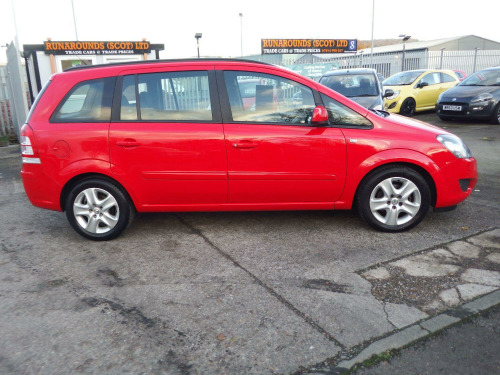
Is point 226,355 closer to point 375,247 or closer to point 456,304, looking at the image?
point 456,304

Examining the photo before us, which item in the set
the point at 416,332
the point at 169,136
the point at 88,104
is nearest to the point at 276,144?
the point at 169,136

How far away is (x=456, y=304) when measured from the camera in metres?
2.98

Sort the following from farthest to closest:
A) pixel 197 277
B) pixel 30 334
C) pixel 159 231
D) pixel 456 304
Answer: pixel 159 231 < pixel 197 277 < pixel 456 304 < pixel 30 334

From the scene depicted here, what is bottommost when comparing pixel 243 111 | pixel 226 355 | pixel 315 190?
pixel 226 355

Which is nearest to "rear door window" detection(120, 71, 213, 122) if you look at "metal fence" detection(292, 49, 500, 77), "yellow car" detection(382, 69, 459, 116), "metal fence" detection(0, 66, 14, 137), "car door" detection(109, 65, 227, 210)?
"car door" detection(109, 65, 227, 210)

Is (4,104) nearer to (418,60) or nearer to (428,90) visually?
(428,90)

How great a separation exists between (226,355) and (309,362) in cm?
48

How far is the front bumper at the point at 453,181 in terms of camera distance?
420cm

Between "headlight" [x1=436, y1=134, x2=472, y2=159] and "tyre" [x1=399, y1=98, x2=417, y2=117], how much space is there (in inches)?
400

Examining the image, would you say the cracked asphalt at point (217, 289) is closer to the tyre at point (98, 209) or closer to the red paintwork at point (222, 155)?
the tyre at point (98, 209)

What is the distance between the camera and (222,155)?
13.5ft

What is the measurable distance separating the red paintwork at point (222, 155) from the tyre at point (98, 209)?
4.3 inches

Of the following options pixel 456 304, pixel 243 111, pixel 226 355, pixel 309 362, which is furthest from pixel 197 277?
pixel 456 304

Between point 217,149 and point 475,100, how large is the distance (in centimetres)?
998
